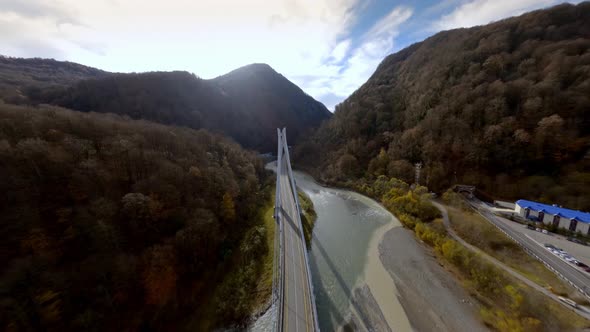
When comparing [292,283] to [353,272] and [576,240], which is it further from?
[576,240]

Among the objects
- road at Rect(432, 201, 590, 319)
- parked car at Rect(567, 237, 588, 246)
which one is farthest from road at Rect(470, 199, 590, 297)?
parked car at Rect(567, 237, 588, 246)

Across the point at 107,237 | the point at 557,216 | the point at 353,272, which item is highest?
the point at 557,216

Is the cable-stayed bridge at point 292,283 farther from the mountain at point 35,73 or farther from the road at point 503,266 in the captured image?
the mountain at point 35,73

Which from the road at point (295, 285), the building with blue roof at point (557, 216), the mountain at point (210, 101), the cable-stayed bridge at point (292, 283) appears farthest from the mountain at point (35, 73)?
the building with blue roof at point (557, 216)

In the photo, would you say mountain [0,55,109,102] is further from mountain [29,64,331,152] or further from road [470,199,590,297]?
road [470,199,590,297]

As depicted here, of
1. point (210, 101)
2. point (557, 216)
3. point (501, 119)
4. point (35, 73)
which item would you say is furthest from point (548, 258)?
point (35, 73)

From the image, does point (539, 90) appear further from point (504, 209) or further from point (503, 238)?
point (503, 238)

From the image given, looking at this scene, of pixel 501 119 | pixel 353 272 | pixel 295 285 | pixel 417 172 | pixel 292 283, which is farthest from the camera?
pixel 417 172
